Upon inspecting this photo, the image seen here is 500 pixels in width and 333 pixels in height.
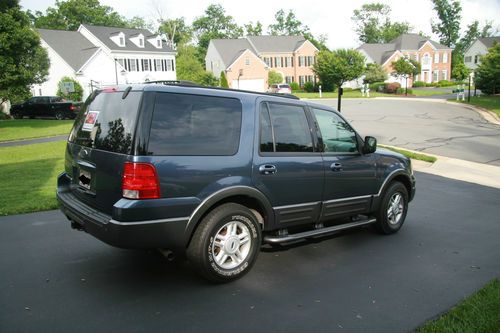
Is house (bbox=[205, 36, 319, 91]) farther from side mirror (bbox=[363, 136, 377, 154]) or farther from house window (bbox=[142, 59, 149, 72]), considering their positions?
side mirror (bbox=[363, 136, 377, 154])

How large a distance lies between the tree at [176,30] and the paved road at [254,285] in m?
82.9

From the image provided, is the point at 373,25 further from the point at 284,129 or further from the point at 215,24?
the point at 284,129

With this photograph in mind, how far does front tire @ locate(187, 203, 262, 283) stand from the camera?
4.30 metres

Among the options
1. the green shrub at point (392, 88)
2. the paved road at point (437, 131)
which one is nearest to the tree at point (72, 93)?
the paved road at point (437, 131)

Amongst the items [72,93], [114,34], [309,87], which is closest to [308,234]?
[72,93]

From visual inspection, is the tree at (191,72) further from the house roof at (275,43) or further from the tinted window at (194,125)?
the tinted window at (194,125)

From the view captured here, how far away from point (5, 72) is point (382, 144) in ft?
58.1

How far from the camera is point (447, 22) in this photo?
342 ft

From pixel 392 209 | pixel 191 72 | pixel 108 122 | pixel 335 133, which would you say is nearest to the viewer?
pixel 108 122

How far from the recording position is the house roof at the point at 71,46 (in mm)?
48250

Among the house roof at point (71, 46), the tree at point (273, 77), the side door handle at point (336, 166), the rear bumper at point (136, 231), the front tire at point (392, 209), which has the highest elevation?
the house roof at point (71, 46)

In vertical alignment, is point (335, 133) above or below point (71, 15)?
below

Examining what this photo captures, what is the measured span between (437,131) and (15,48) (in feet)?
67.8

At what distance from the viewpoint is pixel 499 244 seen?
5.99 m
